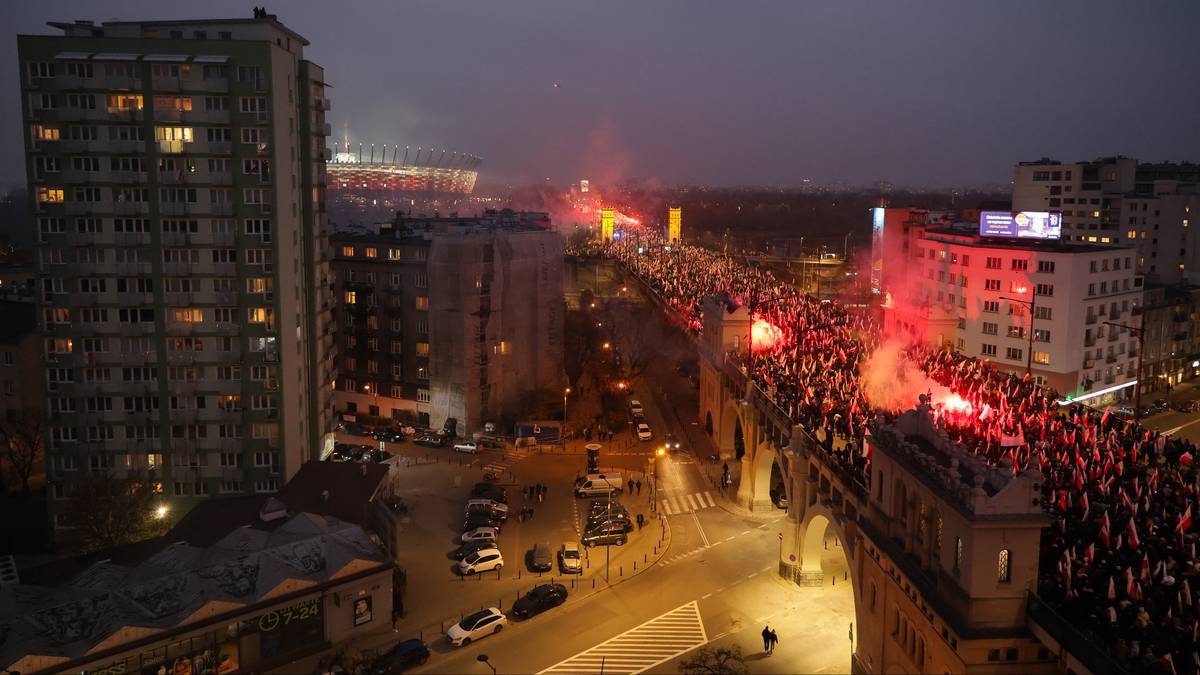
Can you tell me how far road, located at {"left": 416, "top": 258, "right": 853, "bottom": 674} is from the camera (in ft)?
73.8

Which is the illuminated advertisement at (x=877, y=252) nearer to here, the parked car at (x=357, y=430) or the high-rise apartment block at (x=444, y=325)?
the high-rise apartment block at (x=444, y=325)

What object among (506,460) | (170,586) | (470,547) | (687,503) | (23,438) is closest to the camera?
(170,586)

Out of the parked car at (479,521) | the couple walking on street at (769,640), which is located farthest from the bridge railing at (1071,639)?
the parked car at (479,521)

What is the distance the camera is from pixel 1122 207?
198ft

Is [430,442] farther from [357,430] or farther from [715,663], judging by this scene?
[715,663]

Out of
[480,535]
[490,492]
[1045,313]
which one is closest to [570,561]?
[480,535]

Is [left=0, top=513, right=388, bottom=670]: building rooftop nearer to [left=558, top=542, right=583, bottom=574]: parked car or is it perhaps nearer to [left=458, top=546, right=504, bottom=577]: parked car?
[left=458, top=546, right=504, bottom=577]: parked car

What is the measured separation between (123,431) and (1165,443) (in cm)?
3062

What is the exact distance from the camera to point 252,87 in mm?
30609

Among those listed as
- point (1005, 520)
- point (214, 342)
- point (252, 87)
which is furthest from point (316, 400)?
point (1005, 520)

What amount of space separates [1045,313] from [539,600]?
2952 centimetres

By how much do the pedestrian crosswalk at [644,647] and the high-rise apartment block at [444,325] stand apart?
20975 millimetres

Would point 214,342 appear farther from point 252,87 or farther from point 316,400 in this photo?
point 252,87

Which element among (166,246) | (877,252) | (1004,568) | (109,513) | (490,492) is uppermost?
(166,246)
